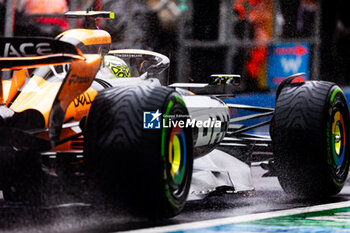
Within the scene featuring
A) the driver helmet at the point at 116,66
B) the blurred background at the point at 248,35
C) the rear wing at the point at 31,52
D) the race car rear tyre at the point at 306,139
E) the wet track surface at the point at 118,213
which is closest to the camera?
the rear wing at the point at 31,52

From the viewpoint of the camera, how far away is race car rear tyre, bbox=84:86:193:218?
4961 millimetres

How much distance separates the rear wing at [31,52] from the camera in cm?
494

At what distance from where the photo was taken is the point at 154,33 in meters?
15.3

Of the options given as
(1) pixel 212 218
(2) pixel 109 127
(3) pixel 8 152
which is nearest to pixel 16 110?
(3) pixel 8 152

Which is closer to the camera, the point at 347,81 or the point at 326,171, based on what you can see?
the point at 326,171

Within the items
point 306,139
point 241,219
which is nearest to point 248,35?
point 306,139

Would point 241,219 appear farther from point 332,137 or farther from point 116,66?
point 116,66

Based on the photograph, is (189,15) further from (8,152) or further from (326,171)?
(8,152)

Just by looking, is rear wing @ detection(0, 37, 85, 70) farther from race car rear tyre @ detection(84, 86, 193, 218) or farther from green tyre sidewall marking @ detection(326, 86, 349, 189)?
green tyre sidewall marking @ detection(326, 86, 349, 189)

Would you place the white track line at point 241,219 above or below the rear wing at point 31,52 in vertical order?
below

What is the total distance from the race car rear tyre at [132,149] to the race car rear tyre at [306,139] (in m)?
1.65

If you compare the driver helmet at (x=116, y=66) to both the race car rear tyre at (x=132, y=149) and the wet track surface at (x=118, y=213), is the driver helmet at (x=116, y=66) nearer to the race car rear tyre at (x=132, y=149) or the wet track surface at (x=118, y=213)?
the wet track surface at (x=118, y=213)

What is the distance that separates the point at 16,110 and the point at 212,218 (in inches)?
56.0

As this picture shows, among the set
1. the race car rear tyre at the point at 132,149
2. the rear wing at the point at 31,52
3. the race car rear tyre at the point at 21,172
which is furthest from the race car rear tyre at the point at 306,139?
the rear wing at the point at 31,52
